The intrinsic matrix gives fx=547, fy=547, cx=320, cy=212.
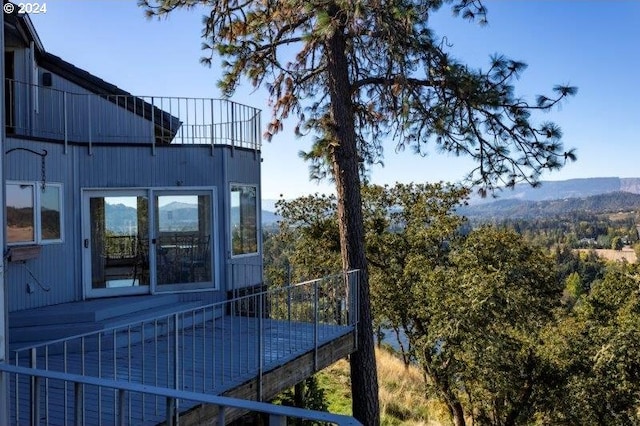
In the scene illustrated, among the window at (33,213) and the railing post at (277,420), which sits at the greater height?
the window at (33,213)

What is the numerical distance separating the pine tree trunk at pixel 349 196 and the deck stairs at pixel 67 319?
390 centimetres

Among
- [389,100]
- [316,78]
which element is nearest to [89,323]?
[389,100]

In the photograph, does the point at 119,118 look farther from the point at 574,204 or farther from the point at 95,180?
the point at 574,204

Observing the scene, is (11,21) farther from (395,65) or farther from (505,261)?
(505,261)

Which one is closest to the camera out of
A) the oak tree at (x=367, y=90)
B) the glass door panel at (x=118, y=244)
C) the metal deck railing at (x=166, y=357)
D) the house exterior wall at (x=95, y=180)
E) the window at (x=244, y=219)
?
the metal deck railing at (x=166, y=357)

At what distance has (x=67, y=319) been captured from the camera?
775 centimetres

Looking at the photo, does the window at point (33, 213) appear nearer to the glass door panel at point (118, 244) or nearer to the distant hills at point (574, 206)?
the glass door panel at point (118, 244)

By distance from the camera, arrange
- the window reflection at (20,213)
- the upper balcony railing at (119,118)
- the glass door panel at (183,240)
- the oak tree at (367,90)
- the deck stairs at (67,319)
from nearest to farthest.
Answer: the deck stairs at (67,319) < the window reflection at (20,213) < the oak tree at (367,90) < the glass door panel at (183,240) < the upper balcony railing at (119,118)

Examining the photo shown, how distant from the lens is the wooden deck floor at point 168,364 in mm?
4852

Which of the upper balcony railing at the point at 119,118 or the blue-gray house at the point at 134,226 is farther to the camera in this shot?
the upper balcony railing at the point at 119,118

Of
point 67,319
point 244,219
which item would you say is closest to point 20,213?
point 67,319

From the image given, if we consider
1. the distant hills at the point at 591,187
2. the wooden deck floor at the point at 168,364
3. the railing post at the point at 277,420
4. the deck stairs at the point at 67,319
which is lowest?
the wooden deck floor at the point at 168,364

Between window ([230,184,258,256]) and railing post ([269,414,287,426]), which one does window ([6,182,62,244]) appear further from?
railing post ([269,414,287,426])

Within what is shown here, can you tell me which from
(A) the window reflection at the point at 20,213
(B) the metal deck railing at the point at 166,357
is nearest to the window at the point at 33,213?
(A) the window reflection at the point at 20,213
